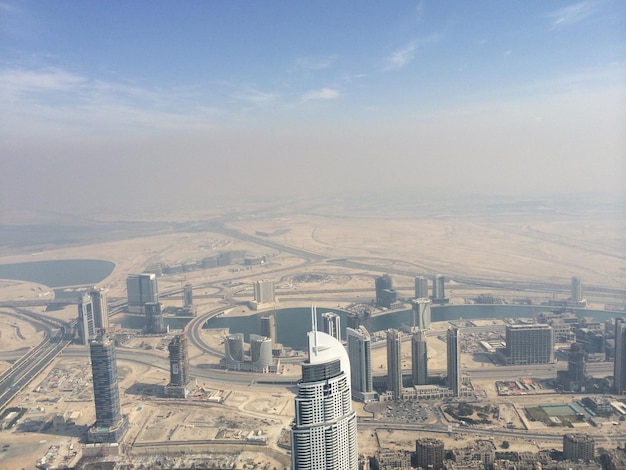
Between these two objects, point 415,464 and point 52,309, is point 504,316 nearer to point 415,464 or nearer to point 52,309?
point 415,464

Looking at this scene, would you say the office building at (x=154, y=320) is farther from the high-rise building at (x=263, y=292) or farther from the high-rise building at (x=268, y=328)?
the high-rise building at (x=268, y=328)

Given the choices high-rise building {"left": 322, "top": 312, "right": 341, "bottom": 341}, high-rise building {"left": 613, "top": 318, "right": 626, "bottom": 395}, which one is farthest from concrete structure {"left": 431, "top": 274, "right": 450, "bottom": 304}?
high-rise building {"left": 613, "top": 318, "right": 626, "bottom": 395}

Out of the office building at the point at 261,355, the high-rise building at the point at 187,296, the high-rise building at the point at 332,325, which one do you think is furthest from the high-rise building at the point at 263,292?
the high-rise building at the point at 332,325

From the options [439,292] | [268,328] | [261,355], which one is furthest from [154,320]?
[439,292]

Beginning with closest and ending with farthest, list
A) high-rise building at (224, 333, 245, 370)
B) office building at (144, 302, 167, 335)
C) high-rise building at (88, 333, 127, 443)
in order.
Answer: high-rise building at (88, 333, 127, 443) → high-rise building at (224, 333, 245, 370) → office building at (144, 302, 167, 335)

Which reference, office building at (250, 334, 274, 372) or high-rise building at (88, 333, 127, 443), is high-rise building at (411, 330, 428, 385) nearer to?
office building at (250, 334, 274, 372)

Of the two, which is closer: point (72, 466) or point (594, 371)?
point (72, 466)

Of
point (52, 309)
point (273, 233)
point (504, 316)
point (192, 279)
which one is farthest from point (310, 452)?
point (273, 233)
